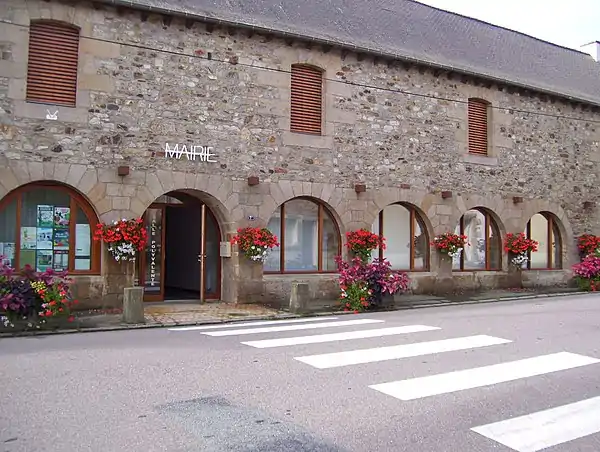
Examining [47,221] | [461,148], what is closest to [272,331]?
[47,221]

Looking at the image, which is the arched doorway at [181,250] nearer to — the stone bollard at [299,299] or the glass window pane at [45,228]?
the glass window pane at [45,228]

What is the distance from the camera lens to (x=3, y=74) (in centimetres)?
1080

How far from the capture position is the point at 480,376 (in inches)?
240

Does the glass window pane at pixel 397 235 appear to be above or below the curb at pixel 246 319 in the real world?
above

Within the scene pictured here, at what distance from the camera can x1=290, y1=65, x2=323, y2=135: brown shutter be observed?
1381cm

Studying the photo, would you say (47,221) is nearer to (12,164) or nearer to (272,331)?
(12,164)

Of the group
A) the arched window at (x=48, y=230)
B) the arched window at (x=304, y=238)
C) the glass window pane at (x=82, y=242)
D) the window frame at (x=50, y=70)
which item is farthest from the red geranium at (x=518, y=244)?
the window frame at (x=50, y=70)

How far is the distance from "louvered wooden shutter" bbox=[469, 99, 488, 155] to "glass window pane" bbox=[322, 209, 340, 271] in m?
5.02

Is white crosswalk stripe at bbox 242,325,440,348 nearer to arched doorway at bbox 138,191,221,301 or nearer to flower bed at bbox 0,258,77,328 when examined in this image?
flower bed at bbox 0,258,77,328

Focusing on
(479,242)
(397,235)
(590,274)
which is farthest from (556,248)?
(397,235)

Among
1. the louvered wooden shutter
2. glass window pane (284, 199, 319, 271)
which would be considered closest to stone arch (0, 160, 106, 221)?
glass window pane (284, 199, 319, 271)

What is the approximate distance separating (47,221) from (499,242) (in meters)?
12.2

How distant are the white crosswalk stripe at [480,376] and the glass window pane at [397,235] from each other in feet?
27.1

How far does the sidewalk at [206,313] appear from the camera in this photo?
9.68 m
